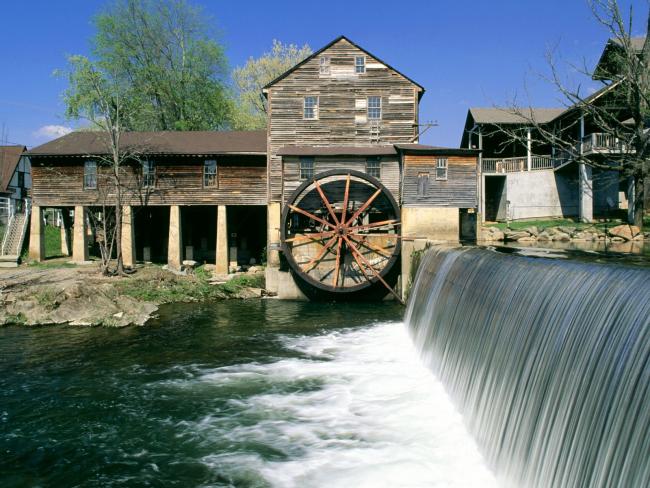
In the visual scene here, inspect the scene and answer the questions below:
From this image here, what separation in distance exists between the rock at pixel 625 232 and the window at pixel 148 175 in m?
21.0

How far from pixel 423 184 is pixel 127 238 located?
13785 millimetres

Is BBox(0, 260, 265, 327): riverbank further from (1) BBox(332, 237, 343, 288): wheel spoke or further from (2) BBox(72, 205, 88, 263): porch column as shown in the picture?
(1) BBox(332, 237, 343, 288): wheel spoke

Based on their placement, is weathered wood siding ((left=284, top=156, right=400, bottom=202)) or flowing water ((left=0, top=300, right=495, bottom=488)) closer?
flowing water ((left=0, top=300, right=495, bottom=488))

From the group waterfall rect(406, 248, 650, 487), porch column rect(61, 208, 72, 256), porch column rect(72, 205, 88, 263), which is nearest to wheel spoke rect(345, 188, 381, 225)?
waterfall rect(406, 248, 650, 487)

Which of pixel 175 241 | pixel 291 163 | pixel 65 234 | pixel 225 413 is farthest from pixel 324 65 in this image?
pixel 225 413

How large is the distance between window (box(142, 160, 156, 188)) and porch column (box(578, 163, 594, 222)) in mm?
22076

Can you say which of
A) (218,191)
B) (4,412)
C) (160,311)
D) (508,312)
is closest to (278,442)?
(508,312)

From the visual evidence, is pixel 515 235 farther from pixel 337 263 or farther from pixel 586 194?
pixel 337 263

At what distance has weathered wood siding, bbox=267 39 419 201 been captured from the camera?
77.7 ft

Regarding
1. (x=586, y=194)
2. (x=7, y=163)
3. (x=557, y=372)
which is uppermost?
(x=7, y=163)

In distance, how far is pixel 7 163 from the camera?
4388 centimetres

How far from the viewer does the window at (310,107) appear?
936 inches

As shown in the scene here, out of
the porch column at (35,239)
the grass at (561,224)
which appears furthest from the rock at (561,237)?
the porch column at (35,239)

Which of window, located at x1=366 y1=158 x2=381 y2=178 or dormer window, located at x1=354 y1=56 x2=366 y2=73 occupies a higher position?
dormer window, located at x1=354 y1=56 x2=366 y2=73
